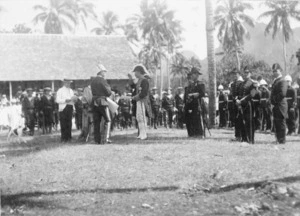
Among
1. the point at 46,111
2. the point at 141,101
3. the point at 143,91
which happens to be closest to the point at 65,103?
the point at 141,101

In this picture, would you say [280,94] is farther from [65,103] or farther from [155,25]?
[155,25]

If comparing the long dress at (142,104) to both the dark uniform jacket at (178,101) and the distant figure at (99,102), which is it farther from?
the dark uniform jacket at (178,101)

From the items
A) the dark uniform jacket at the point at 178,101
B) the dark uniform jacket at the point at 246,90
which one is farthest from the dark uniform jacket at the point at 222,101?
the dark uniform jacket at the point at 246,90

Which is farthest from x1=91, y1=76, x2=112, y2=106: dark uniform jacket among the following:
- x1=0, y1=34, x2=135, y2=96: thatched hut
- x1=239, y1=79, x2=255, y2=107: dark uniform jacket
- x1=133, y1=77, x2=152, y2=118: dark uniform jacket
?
x1=0, y1=34, x2=135, y2=96: thatched hut

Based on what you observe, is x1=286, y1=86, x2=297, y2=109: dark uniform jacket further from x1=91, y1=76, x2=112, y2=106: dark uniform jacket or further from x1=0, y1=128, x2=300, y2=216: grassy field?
x1=91, y1=76, x2=112, y2=106: dark uniform jacket

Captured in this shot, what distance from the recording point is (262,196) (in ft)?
19.5

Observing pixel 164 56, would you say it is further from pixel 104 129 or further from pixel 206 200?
pixel 206 200

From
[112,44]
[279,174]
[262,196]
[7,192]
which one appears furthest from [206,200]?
[112,44]

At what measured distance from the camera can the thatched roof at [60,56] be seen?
A: 106ft

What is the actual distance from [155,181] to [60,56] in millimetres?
29502

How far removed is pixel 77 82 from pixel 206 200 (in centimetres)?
2919

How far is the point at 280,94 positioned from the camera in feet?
34.9

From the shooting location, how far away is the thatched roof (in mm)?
32406

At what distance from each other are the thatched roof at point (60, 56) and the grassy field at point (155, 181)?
23.3m
